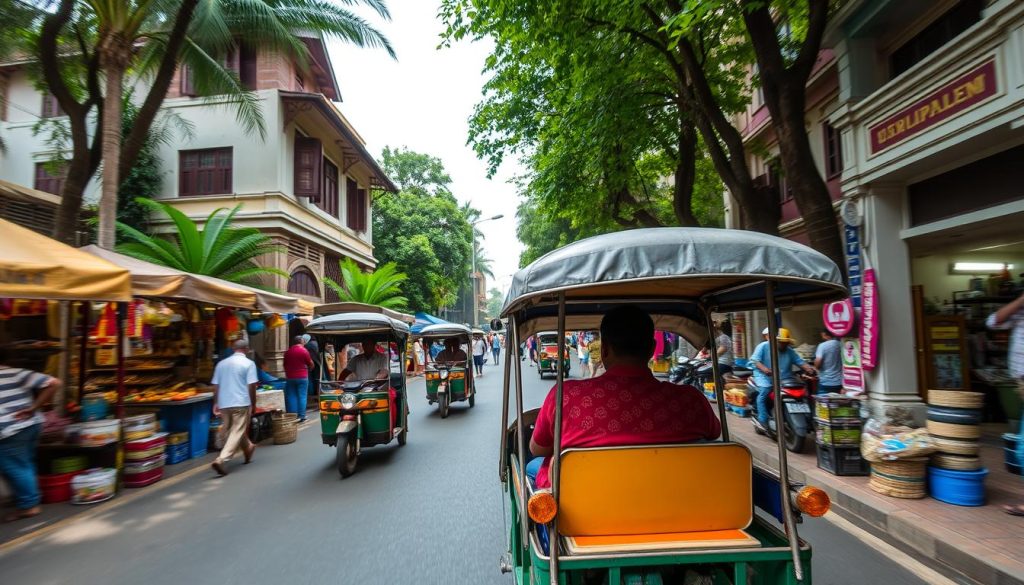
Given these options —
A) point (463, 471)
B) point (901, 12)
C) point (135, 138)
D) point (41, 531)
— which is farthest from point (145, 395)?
point (901, 12)

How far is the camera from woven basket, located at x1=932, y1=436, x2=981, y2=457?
4.77m

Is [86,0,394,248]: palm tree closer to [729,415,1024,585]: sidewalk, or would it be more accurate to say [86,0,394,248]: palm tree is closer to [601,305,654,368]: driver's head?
[601,305,654,368]: driver's head

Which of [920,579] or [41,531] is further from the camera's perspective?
[41,531]

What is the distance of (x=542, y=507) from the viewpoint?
6.99 feet

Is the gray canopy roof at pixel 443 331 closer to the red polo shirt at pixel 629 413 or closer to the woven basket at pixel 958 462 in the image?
the woven basket at pixel 958 462

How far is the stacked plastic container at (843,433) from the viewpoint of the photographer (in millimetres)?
5902

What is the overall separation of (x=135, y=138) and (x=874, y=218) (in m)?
12.1

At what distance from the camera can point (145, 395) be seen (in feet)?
26.9

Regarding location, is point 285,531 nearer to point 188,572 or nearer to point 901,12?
point 188,572

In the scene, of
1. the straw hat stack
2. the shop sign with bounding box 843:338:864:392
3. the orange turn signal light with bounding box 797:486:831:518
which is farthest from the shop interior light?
the orange turn signal light with bounding box 797:486:831:518

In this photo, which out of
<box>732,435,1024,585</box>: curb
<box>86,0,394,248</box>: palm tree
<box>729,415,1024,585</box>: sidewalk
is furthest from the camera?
<box>86,0,394,248</box>: palm tree

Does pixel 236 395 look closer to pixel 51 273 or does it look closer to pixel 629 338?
pixel 51 273

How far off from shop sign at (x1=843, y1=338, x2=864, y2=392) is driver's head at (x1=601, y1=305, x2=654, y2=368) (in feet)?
20.1

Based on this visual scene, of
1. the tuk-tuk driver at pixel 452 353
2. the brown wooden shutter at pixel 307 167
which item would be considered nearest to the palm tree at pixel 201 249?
the brown wooden shutter at pixel 307 167
